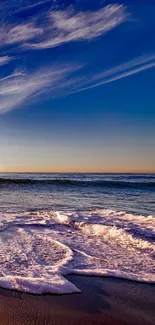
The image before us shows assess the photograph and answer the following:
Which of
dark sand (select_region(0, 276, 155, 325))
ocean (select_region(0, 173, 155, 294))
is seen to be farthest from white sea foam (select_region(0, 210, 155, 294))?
dark sand (select_region(0, 276, 155, 325))

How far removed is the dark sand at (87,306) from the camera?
115 inches

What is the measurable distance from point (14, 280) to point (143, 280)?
185cm

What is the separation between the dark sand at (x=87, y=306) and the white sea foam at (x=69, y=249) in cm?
21

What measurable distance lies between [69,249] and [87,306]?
2258 millimetres

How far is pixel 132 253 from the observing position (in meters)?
5.29

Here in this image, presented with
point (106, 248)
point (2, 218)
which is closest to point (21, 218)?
point (2, 218)

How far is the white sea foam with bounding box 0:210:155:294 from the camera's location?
13.1 ft

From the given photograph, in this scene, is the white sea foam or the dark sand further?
the white sea foam

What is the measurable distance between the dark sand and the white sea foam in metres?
0.21

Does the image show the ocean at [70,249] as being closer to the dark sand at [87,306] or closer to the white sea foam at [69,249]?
the white sea foam at [69,249]

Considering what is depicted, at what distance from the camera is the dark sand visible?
9.62 feet

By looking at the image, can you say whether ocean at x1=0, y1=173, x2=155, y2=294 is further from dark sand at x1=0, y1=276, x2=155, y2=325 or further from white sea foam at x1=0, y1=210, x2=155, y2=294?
dark sand at x1=0, y1=276, x2=155, y2=325

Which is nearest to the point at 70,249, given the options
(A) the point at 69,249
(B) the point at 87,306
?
(A) the point at 69,249

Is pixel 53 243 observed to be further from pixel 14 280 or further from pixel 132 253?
pixel 14 280
